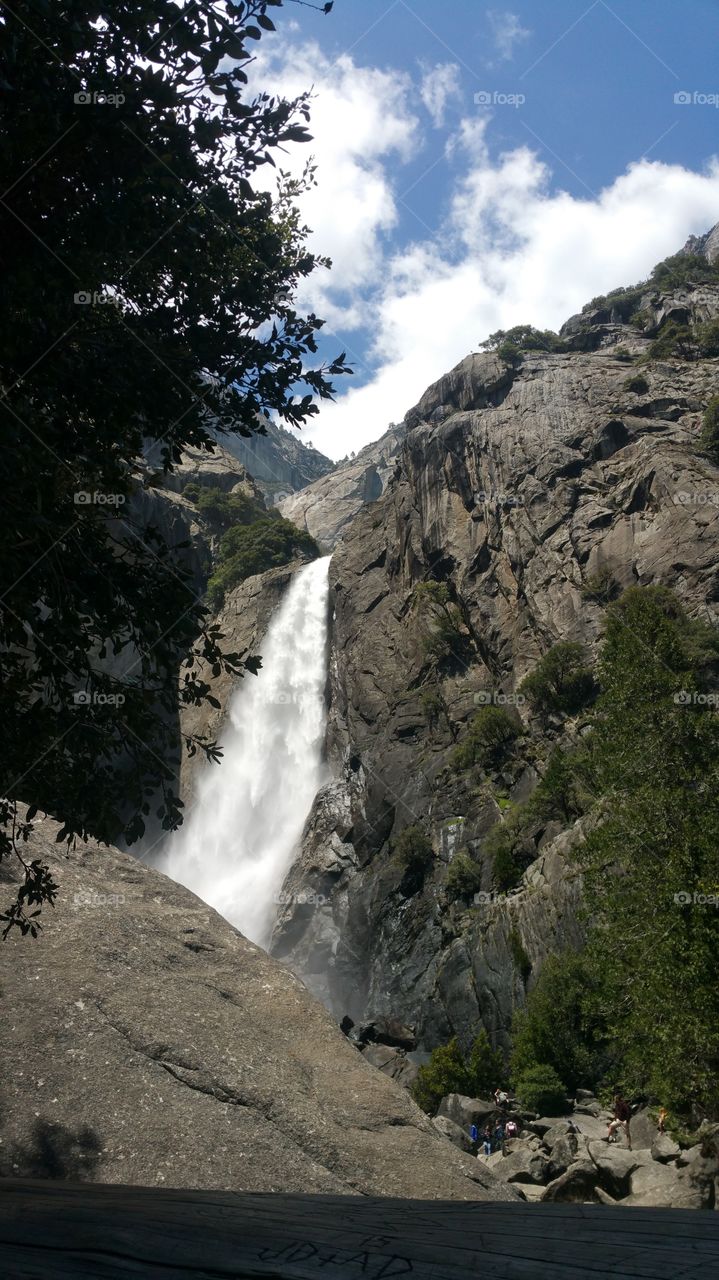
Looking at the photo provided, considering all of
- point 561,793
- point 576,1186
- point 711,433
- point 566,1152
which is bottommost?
point 576,1186

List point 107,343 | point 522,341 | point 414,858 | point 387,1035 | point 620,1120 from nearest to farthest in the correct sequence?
point 107,343 < point 620,1120 < point 387,1035 < point 414,858 < point 522,341

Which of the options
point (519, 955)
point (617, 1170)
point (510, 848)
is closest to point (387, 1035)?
point (519, 955)

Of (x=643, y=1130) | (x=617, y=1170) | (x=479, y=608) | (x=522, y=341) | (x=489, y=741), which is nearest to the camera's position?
(x=617, y=1170)

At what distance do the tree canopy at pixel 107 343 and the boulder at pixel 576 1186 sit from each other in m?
14.4

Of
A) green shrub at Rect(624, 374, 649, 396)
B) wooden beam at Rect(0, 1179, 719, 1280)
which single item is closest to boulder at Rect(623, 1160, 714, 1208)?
wooden beam at Rect(0, 1179, 719, 1280)

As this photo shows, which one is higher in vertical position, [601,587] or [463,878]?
[601,587]

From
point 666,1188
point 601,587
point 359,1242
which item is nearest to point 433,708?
point 601,587

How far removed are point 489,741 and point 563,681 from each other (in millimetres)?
5759

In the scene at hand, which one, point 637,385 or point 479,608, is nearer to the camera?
point 479,608

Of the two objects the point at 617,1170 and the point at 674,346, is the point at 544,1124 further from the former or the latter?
the point at 674,346

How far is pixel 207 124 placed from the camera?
6.49 metres

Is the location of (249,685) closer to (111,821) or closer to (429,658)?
(429,658)

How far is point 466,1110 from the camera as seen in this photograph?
29.6 metres

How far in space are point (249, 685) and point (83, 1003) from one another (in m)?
54.9
